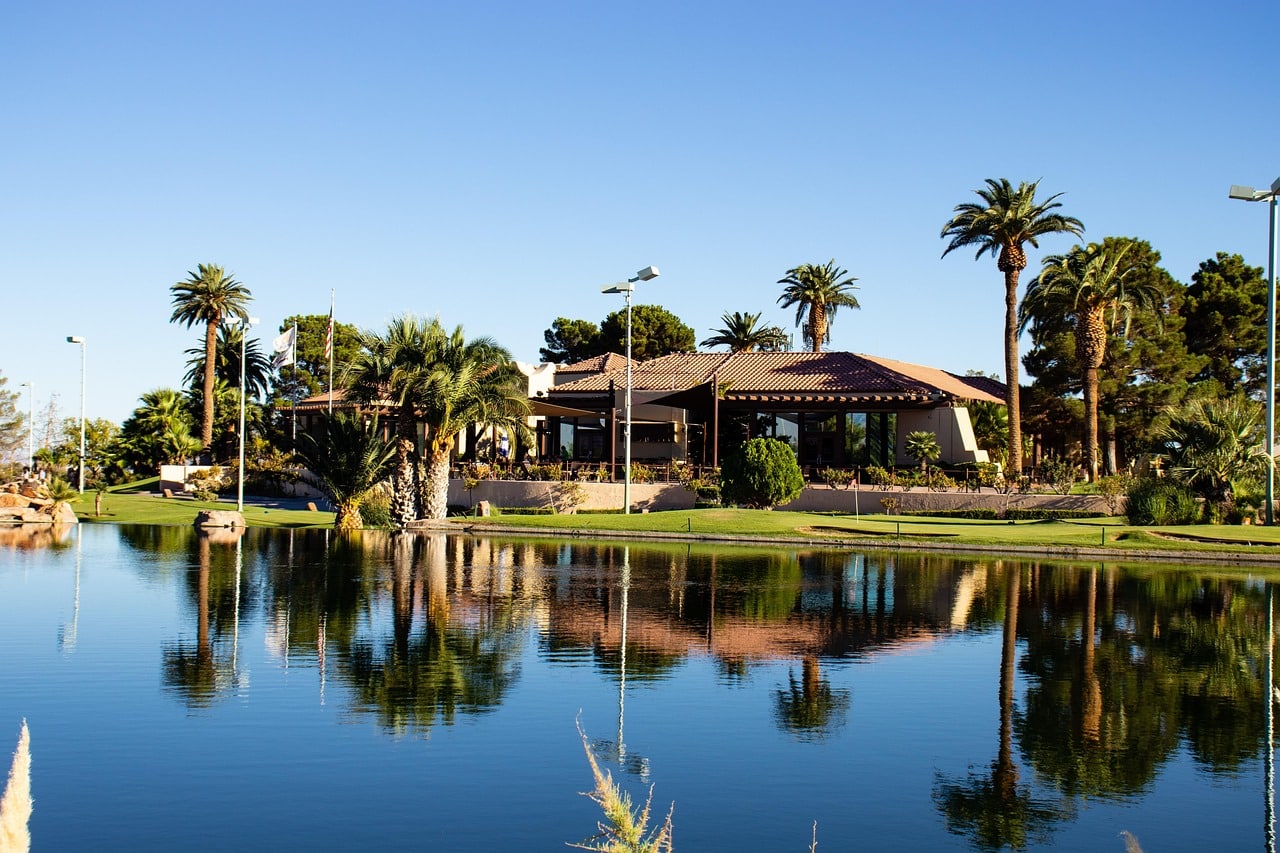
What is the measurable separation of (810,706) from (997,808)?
155 inches

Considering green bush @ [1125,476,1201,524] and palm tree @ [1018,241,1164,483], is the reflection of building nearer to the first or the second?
palm tree @ [1018,241,1164,483]

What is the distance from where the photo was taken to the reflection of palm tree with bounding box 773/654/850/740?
43.0ft

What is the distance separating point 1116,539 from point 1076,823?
25643mm

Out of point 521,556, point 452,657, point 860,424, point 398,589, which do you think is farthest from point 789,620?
point 860,424

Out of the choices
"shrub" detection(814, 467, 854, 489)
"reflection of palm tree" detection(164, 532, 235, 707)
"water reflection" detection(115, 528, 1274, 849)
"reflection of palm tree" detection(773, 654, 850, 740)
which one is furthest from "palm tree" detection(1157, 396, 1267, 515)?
"reflection of palm tree" detection(164, 532, 235, 707)

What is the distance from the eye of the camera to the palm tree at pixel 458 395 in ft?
129

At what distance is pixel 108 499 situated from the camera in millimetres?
53219

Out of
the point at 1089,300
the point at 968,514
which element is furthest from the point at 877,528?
the point at 1089,300

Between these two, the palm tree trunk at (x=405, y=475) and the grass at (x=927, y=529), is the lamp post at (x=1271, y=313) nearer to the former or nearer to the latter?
the grass at (x=927, y=529)

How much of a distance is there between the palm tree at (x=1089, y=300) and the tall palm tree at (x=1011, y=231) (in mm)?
1539

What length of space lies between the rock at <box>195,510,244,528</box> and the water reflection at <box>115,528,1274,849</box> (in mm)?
9549

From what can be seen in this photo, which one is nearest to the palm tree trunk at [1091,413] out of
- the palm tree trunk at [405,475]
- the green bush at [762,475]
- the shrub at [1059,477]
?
the shrub at [1059,477]

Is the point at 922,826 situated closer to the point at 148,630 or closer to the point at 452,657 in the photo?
the point at 452,657

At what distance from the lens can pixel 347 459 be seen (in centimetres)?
3931
